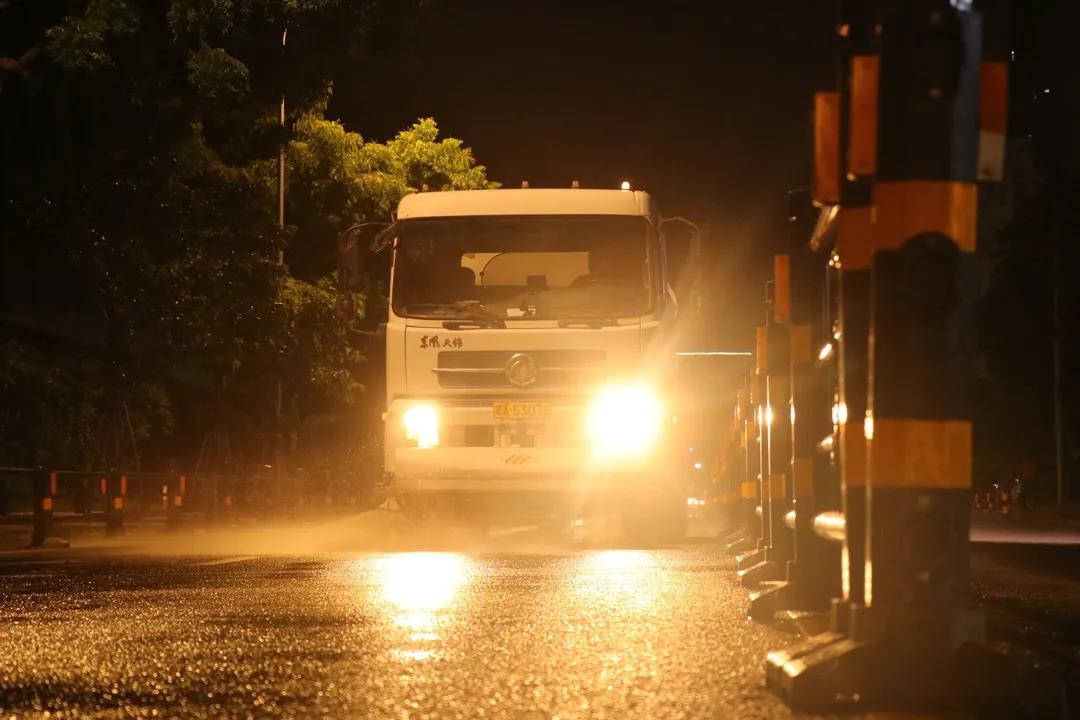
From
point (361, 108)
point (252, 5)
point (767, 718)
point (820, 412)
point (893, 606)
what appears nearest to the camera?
point (767, 718)

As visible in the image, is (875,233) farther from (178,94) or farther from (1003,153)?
(178,94)

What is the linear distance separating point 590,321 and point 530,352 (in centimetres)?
57

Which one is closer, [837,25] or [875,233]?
[875,233]

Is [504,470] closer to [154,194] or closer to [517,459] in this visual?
[517,459]

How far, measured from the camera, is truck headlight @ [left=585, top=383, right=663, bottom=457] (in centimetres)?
1495

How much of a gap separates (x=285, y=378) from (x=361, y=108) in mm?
14489

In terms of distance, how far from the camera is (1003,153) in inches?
177

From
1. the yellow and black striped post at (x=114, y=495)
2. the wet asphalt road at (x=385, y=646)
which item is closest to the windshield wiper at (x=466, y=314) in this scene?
the wet asphalt road at (x=385, y=646)

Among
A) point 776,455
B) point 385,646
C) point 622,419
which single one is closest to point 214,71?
point 622,419

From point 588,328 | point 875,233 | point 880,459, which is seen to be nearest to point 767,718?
point 880,459

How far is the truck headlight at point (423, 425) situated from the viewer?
15195 millimetres

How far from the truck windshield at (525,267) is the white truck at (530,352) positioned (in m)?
0.01

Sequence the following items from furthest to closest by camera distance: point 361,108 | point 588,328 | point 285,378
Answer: point 361,108, point 285,378, point 588,328

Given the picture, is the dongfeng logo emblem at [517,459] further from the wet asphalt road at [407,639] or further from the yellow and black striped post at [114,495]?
the yellow and black striped post at [114,495]
